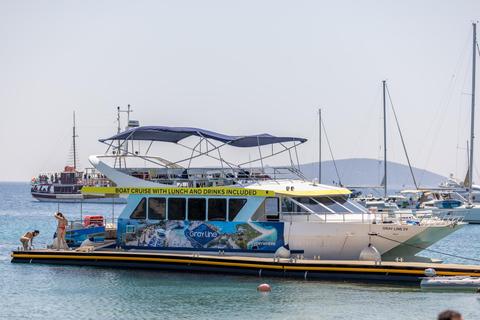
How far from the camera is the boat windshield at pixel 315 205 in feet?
63.2

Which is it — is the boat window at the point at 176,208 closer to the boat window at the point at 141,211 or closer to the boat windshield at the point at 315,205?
the boat window at the point at 141,211

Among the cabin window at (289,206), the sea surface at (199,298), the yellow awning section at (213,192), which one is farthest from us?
the cabin window at (289,206)

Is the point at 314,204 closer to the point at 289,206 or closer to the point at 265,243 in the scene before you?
the point at 289,206

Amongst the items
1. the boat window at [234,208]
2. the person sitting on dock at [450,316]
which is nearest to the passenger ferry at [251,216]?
the boat window at [234,208]

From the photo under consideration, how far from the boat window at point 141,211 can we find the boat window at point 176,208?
2.80 ft

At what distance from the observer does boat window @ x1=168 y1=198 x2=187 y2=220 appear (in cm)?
1991

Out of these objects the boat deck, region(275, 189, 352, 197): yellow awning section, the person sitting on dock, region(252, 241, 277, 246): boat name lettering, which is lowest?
the boat deck

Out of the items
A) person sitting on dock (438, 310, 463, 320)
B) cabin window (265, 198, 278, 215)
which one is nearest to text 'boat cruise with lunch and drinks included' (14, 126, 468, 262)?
cabin window (265, 198, 278, 215)

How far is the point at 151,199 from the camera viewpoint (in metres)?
20.2

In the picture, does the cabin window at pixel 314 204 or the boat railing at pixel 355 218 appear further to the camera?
the cabin window at pixel 314 204

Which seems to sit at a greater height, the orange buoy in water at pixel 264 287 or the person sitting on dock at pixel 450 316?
the person sitting on dock at pixel 450 316

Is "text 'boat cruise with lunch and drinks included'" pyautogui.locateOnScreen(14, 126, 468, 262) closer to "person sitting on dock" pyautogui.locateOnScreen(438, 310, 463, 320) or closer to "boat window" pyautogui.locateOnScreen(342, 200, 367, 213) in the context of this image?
"boat window" pyautogui.locateOnScreen(342, 200, 367, 213)

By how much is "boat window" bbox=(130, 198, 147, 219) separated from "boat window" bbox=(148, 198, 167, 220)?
14 centimetres

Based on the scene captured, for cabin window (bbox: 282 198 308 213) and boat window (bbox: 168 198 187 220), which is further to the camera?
boat window (bbox: 168 198 187 220)
